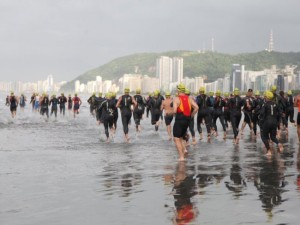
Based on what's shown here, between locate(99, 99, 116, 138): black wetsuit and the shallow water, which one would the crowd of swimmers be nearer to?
locate(99, 99, 116, 138): black wetsuit

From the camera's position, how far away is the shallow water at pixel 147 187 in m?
6.36

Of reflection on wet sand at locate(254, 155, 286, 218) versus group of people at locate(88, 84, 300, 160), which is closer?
reflection on wet sand at locate(254, 155, 286, 218)

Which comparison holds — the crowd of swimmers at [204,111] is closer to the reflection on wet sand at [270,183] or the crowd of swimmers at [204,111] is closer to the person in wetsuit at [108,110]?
the person in wetsuit at [108,110]

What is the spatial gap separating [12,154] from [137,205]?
7.59 meters

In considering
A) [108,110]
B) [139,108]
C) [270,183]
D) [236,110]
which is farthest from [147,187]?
[139,108]

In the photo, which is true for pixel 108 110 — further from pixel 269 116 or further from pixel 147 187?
pixel 147 187

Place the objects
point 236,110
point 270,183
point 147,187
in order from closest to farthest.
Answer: point 147,187
point 270,183
point 236,110

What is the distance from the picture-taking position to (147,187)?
8391 mm

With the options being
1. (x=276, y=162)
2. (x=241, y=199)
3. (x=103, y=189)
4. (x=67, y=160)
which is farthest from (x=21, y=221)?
(x=276, y=162)

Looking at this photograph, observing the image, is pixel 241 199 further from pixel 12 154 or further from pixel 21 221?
pixel 12 154

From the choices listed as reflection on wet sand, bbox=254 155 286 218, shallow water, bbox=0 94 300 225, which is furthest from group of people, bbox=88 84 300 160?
reflection on wet sand, bbox=254 155 286 218

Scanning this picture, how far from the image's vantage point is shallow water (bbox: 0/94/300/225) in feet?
20.9

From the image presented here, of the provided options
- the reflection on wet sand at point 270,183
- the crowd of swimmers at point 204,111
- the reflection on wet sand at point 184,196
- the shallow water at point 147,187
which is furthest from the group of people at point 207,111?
the reflection on wet sand at point 184,196

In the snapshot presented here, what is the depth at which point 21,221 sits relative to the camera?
619 cm
